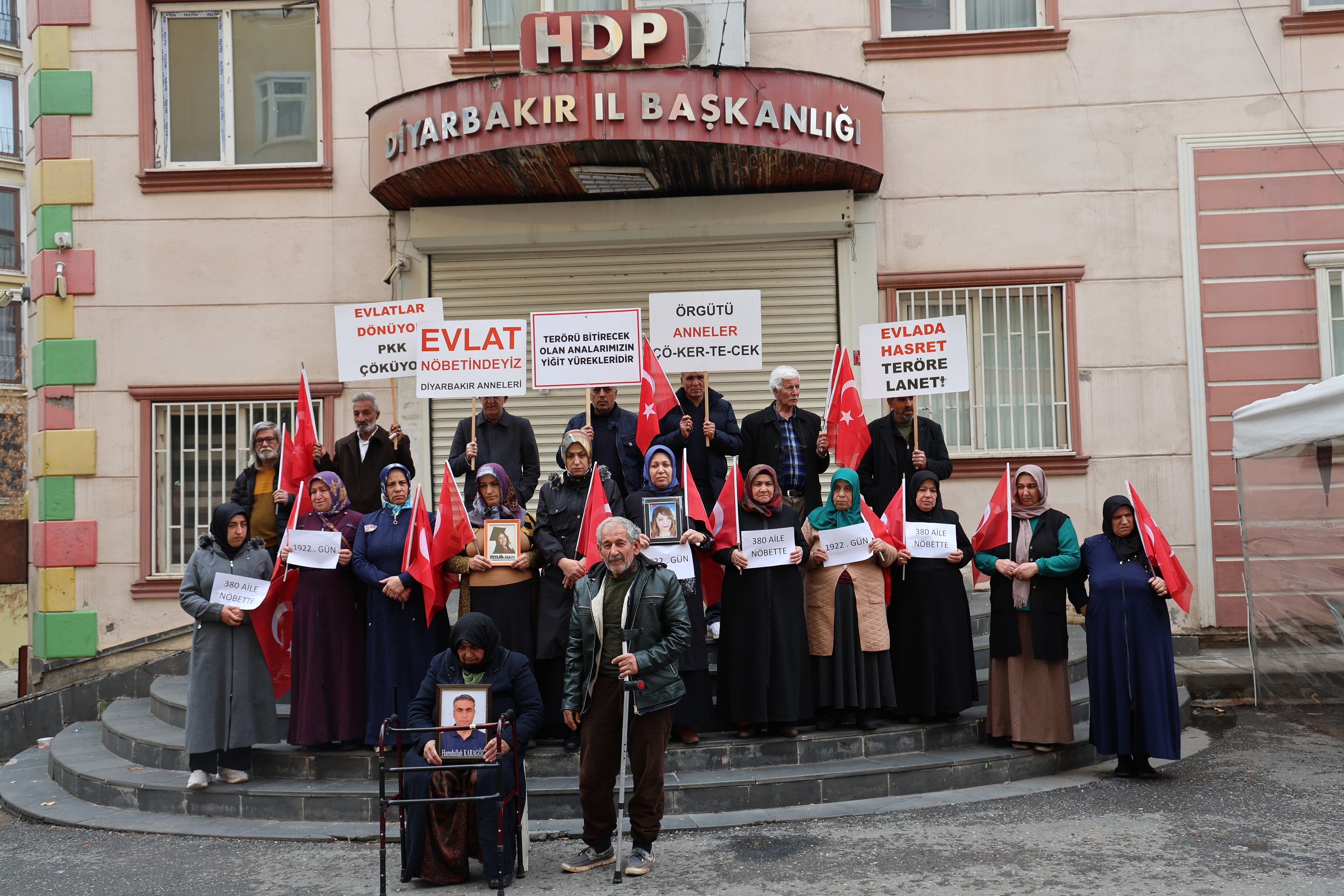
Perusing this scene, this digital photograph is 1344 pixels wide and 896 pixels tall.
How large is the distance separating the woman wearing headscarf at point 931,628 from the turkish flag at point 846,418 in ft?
2.57

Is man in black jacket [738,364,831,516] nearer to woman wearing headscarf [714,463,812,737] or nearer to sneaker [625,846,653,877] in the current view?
woman wearing headscarf [714,463,812,737]

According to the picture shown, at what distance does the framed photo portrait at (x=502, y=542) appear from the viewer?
7.56 m

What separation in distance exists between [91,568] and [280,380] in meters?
2.64

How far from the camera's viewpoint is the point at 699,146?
34.1ft

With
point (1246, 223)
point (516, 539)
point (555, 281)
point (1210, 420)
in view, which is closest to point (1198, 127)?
point (1246, 223)

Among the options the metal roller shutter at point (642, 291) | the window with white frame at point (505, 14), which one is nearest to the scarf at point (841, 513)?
the metal roller shutter at point (642, 291)

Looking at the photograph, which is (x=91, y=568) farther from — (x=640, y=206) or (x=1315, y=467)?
(x=1315, y=467)

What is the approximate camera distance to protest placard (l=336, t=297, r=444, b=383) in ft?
29.6

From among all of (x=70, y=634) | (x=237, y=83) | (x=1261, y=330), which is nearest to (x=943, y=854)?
(x=1261, y=330)

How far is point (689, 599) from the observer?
753 centimetres

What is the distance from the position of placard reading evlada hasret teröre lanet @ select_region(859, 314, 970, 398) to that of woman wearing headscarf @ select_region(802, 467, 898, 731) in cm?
126

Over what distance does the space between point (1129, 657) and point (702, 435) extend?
10.8ft

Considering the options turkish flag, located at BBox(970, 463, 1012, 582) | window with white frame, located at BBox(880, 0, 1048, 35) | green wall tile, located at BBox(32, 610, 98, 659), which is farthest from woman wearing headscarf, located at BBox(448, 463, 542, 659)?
window with white frame, located at BBox(880, 0, 1048, 35)

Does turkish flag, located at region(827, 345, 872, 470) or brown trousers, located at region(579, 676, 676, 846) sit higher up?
turkish flag, located at region(827, 345, 872, 470)
